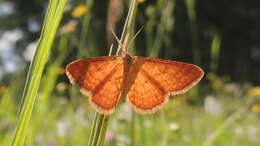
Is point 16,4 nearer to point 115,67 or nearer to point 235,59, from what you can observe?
point 235,59

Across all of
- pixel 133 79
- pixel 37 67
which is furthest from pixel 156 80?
pixel 37 67

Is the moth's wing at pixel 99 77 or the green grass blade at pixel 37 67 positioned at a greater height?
the green grass blade at pixel 37 67

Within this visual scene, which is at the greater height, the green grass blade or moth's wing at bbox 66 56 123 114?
the green grass blade

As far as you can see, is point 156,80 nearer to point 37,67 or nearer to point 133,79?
point 133,79

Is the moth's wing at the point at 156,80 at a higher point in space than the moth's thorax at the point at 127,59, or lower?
lower
